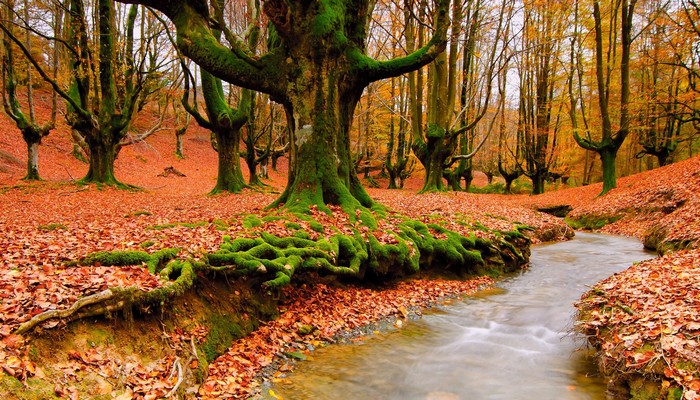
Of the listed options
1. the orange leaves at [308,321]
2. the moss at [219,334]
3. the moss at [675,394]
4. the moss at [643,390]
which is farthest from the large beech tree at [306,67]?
the moss at [675,394]

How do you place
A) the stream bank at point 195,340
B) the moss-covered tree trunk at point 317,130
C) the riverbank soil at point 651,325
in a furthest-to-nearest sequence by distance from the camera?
the moss-covered tree trunk at point 317,130 < the riverbank soil at point 651,325 < the stream bank at point 195,340

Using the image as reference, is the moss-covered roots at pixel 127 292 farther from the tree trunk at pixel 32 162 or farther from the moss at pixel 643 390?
the tree trunk at pixel 32 162

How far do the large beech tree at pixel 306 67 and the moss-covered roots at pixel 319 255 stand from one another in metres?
0.96

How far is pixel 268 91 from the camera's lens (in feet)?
27.6

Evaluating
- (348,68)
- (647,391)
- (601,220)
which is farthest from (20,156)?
(601,220)

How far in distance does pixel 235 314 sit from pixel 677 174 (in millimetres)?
17877

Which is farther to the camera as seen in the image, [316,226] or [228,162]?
[228,162]

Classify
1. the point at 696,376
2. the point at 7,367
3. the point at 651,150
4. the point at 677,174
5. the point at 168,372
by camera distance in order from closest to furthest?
the point at 7,367 < the point at 696,376 < the point at 168,372 < the point at 677,174 < the point at 651,150

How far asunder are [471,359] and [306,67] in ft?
20.6

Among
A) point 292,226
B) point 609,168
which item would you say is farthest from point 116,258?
point 609,168

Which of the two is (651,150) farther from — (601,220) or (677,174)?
(601,220)

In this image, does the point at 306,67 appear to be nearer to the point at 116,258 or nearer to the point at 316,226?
the point at 316,226

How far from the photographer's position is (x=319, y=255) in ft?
19.8

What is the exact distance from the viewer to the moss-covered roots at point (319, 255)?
391 cm
